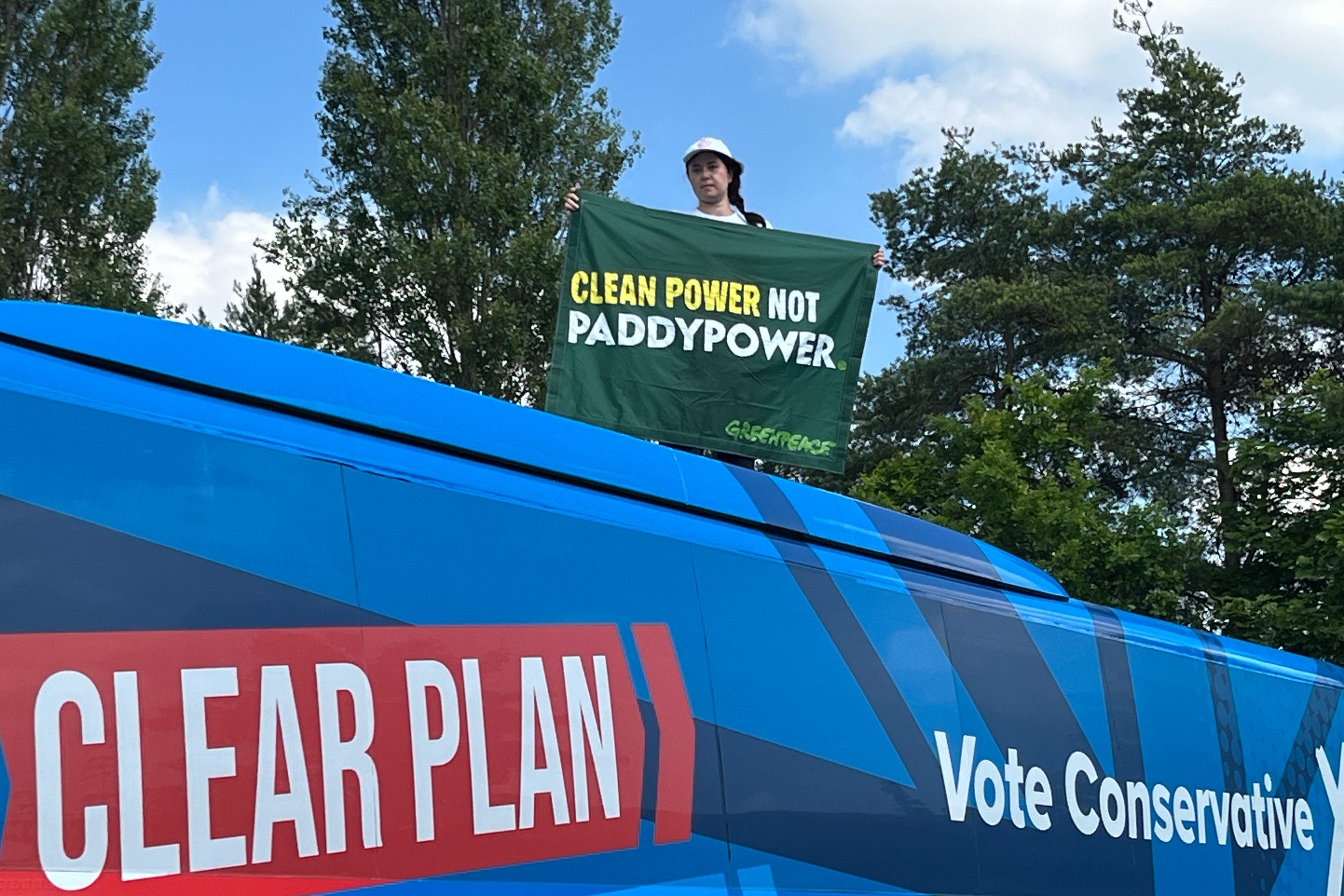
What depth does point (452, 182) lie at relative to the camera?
22.2 metres

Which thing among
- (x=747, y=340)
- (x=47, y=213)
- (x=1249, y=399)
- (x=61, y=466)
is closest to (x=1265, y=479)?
(x=1249, y=399)

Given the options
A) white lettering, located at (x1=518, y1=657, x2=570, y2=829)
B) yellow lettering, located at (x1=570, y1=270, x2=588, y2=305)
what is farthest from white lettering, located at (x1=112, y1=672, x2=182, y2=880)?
yellow lettering, located at (x1=570, y1=270, x2=588, y2=305)

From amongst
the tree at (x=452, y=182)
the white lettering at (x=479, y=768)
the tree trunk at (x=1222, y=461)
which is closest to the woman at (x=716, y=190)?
the white lettering at (x=479, y=768)

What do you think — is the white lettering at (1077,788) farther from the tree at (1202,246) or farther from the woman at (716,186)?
the tree at (1202,246)

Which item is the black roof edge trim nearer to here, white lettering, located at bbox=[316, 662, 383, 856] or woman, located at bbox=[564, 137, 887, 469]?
white lettering, located at bbox=[316, 662, 383, 856]

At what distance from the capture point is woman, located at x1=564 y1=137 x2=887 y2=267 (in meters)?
5.43

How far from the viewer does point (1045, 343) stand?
27.2 m

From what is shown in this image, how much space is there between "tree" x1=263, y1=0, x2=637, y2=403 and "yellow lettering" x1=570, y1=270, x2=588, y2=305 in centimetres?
1588

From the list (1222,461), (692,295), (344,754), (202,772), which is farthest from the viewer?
(1222,461)

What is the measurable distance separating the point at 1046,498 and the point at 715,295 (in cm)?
1869

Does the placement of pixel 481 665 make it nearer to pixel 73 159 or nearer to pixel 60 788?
pixel 60 788

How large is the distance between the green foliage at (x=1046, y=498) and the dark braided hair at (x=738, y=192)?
690 inches

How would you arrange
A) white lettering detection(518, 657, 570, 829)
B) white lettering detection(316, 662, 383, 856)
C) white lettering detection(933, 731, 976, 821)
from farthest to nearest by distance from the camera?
white lettering detection(933, 731, 976, 821) → white lettering detection(518, 657, 570, 829) → white lettering detection(316, 662, 383, 856)

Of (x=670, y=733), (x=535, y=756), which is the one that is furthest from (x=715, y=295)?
(x=535, y=756)
